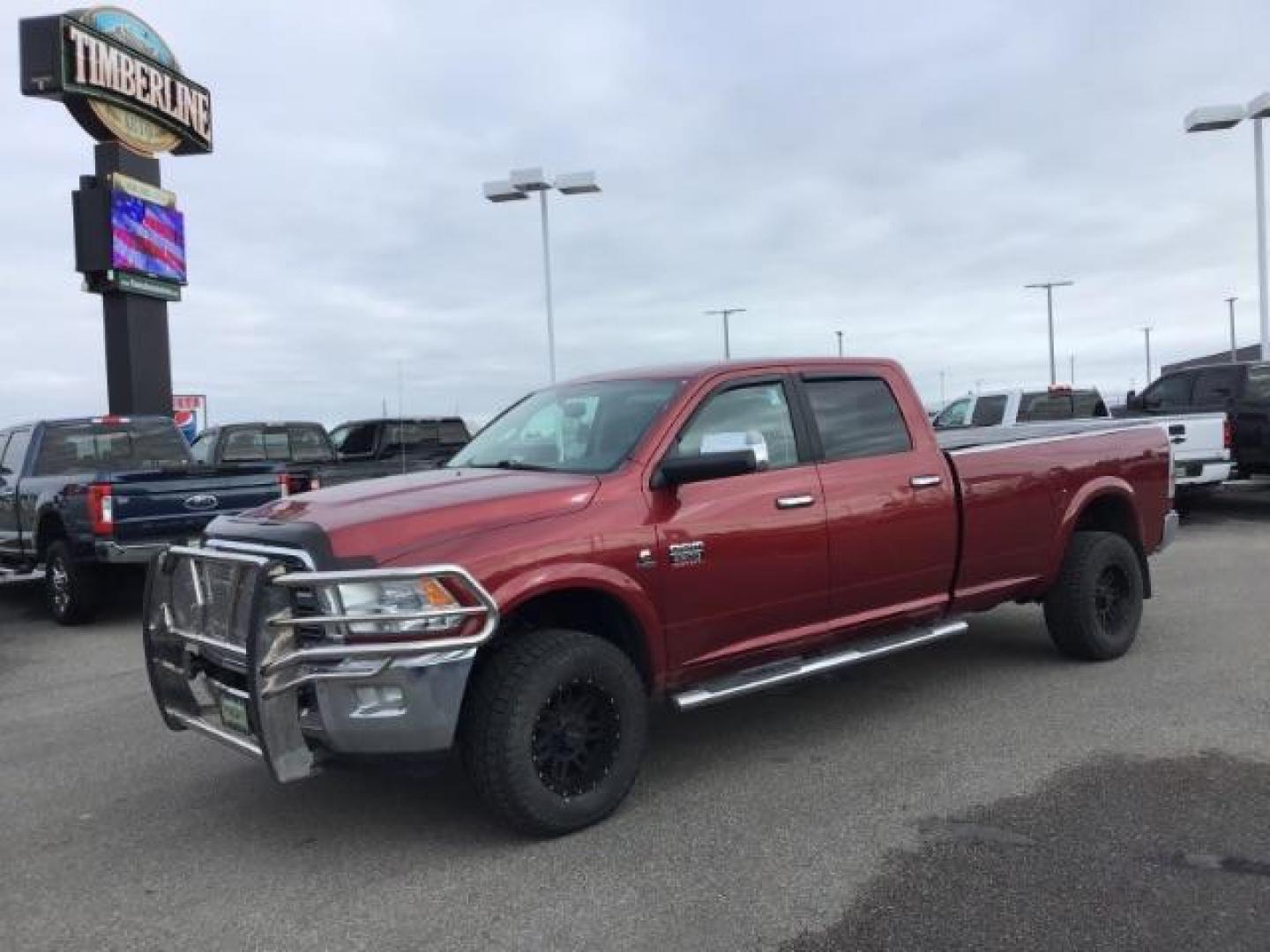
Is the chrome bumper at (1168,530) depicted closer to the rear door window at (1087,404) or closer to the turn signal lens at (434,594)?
the turn signal lens at (434,594)

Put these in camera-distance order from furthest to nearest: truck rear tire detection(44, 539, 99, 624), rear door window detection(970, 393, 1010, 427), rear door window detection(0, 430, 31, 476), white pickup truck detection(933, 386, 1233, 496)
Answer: rear door window detection(970, 393, 1010, 427), white pickup truck detection(933, 386, 1233, 496), rear door window detection(0, 430, 31, 476), truck rear tire detection(44, 539, 99, 624)

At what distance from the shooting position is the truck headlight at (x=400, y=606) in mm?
3863

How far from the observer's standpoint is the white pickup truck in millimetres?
12938

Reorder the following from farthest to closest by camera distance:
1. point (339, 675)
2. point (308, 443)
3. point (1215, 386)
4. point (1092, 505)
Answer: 1. point (1215, 386)
2. point (308, 443)
3. point (1092, 505)
4. point (339, 675)

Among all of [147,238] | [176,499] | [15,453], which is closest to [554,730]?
[176,499]

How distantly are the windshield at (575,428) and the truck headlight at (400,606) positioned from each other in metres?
1.08

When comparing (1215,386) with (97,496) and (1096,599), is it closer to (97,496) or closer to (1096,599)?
(1096,599)

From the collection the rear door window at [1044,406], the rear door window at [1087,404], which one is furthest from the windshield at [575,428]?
the rear door window at [1087,404]

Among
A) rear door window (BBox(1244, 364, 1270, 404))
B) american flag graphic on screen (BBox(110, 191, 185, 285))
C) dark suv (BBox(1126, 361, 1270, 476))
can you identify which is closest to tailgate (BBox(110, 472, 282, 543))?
american flag graphic on screen (BBox(110, 191, 185, 285))

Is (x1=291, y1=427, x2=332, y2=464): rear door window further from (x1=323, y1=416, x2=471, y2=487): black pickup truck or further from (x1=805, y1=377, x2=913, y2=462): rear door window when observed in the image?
(x1=805, y1=377, x2=913, y2=462): rear door window

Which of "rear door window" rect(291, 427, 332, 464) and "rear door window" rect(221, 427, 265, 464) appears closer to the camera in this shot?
"rear door window" rect(221, 427, 265, 464)

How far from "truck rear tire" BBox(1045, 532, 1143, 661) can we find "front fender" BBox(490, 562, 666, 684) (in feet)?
10.3

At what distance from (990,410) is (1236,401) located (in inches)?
128

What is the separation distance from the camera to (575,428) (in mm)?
5230
